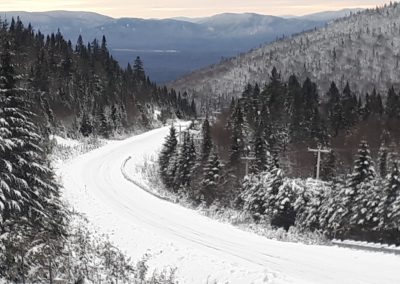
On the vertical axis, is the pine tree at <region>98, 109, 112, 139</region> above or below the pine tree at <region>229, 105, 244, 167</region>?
below

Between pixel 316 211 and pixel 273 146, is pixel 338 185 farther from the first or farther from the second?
pixel 273 146

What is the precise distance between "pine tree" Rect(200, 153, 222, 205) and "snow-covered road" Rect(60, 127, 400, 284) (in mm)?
10096

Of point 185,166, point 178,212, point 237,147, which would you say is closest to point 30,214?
point 178,212

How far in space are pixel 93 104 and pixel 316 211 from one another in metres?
59.1

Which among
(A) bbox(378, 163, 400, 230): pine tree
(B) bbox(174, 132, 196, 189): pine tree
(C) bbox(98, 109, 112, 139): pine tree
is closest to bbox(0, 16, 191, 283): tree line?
(A) bbox(378, 163, 400, 230): pine tree

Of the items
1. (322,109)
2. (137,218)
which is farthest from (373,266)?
(322,109)

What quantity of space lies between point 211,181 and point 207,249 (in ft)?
81.0

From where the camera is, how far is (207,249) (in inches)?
732

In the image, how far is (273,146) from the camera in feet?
202

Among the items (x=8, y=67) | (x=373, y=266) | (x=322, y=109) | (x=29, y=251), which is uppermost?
(x=8, y=67)

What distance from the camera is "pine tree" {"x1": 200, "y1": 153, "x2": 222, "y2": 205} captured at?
43.1 m

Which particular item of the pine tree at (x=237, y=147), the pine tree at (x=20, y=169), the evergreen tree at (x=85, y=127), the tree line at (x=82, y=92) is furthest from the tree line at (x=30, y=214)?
the evergreen tree at (x=85, y=127)

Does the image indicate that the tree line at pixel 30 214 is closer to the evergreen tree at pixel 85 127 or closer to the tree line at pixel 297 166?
the tree line at pixel 297 166

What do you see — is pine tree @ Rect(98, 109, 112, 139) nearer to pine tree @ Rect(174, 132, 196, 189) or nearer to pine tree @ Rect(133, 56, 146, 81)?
pine tree @ Rect(174, 132, 196, 189)
